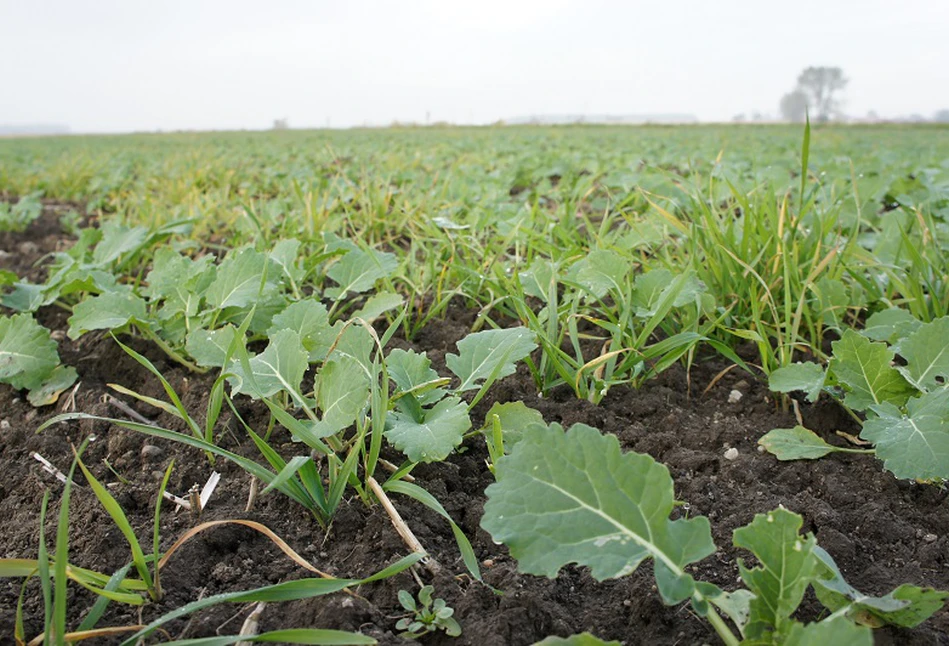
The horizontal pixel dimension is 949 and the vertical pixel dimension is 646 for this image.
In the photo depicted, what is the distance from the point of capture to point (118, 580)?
2.84 feet

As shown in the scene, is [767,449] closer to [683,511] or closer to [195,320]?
[683,511]

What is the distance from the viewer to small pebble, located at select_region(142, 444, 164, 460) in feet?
4.26

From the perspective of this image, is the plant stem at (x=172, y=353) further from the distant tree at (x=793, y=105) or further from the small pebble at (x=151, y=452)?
the distant tree at (x=793, y=105)

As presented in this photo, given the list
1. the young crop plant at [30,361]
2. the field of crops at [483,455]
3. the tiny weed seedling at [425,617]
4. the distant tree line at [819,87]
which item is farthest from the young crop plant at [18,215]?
the distant tree line at [819,87]

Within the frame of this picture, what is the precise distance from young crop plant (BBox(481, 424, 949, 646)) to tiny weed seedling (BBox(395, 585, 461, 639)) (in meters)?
0.16

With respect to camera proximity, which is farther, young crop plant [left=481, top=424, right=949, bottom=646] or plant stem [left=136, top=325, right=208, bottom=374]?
plant stem [left=136, top=325, right=208, bottom=374]

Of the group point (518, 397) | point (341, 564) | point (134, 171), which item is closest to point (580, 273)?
point (518, 397)

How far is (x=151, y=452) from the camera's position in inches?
51.4

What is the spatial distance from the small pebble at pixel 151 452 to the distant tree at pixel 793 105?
97398mm

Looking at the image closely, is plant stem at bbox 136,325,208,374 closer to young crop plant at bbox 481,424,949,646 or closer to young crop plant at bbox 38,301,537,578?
young crop plant at bbox 38,301,537,578

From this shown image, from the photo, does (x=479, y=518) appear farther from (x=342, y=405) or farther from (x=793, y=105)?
(x=793, y=105)

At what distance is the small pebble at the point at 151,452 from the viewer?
1.30 meters

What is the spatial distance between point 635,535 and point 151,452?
95cm

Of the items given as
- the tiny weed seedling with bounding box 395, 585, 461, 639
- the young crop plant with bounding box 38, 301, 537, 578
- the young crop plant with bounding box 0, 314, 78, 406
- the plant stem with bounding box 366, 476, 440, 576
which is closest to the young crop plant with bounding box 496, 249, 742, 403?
the young crop plant with bounding box 38, 301, 537, 578
